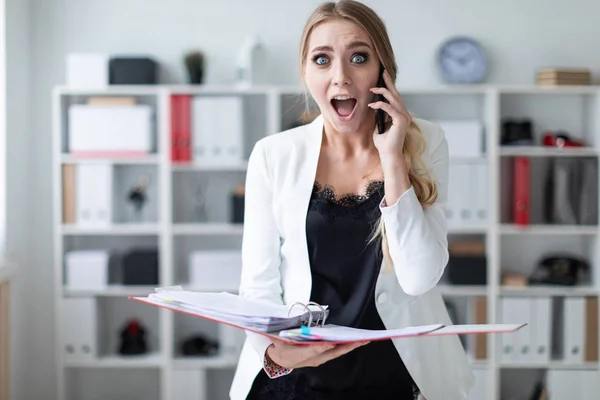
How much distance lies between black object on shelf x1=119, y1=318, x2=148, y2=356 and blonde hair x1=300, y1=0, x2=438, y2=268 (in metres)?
2.62

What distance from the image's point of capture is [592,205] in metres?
3.72

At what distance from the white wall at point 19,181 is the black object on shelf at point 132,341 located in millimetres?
524

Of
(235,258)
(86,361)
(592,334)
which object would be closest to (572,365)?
(592,334)

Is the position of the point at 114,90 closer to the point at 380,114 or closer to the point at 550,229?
the point at 550,229

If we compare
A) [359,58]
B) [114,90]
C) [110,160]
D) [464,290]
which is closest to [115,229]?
[110,160]

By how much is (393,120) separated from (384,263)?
286 millimetres

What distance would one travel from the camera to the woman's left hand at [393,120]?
1.49m

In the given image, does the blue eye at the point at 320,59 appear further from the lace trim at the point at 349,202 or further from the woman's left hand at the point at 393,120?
the lace trim at the point at 349,202

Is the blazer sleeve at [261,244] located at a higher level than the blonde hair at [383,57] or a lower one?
lower

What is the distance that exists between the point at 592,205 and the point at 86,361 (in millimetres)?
2609

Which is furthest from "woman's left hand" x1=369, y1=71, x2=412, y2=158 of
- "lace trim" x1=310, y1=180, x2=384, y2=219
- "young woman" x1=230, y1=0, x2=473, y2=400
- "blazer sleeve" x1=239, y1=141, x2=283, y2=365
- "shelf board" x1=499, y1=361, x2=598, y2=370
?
"shelf board" x1=499, y1=361, x2=598, y2=370

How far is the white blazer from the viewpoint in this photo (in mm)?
1447

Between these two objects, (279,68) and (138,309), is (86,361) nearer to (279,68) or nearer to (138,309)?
(138,309)

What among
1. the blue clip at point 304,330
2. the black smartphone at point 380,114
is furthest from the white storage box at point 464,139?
the blue clip at point 304,330
